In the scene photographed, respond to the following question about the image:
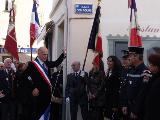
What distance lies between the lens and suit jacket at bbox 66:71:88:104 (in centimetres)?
1164

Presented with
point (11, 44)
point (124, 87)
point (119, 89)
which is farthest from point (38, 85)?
point (11, 44)

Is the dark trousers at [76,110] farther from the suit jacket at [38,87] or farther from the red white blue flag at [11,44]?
the red white blue flag at [11,44]

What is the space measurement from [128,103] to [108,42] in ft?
14.7

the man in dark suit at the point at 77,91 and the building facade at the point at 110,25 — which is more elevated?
the building facade at the point at 110,25

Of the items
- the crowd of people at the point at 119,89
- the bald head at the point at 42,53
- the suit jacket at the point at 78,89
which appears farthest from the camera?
the suit jacket at the point at 78,89

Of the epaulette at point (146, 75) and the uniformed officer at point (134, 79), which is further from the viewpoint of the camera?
the uniformed officer at point (134, 79)

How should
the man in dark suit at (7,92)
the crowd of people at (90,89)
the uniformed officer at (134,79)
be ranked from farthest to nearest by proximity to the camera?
1. the man in dark suit at (7,92)
2. the uniformed officer at (134,79)
3. the crowd of people at (90,89)

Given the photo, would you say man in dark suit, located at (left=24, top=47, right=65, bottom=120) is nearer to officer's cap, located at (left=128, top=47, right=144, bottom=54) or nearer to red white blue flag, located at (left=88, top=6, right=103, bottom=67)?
red white blue flag, located at (left=88, top=6, right=103, bottom=67)

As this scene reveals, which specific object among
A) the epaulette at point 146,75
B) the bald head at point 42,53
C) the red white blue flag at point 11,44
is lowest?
the epaulette at point 146,75

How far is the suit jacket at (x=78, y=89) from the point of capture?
1164 cm

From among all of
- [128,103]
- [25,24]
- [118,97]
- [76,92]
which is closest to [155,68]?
[128,103]

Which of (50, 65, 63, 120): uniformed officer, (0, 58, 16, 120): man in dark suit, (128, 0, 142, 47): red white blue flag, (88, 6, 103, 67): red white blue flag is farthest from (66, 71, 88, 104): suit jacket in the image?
(0, 58, 16, 120): man in dark suit

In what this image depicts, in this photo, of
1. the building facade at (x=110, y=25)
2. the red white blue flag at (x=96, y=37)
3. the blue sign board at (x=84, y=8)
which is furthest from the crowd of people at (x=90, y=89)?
the blue sign board at (x=84, y=8)

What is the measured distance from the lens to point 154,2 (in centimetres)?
1312
